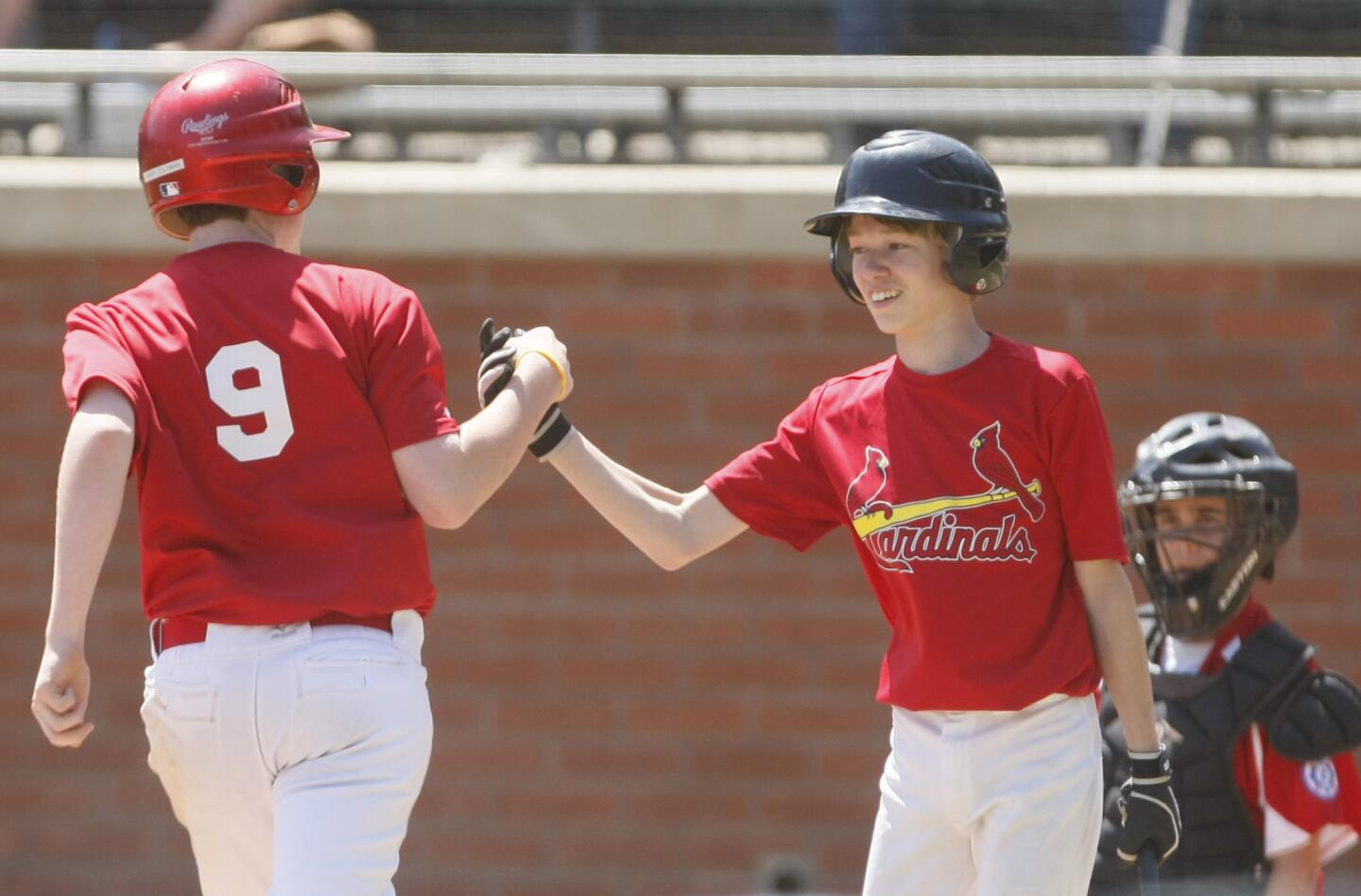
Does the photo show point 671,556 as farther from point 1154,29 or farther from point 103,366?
point 1154,29

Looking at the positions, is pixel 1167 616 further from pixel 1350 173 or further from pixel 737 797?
pixel 1350 173

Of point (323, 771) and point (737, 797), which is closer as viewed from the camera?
point (323, 771)

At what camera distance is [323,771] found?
9.78 feet

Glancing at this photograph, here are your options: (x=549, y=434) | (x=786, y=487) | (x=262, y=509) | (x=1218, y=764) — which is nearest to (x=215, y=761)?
(x=262, y=509)

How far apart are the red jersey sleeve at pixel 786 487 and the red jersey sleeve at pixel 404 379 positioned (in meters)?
0.73

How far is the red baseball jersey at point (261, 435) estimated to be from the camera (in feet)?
9.92

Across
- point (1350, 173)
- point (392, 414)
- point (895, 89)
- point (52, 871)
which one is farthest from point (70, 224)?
point (1350, 173)

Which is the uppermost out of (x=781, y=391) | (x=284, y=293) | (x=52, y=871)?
(x=284, y=293)

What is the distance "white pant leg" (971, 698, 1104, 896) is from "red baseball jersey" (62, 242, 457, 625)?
111 cm

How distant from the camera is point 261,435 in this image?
303cm

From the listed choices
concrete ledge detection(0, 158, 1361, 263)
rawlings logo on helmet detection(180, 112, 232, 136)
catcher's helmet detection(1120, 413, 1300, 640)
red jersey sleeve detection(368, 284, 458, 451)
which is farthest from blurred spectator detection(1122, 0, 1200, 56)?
rawlings logo on helmet detection(180, 112, 232, 136)

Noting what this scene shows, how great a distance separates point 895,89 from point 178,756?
4.22 meters

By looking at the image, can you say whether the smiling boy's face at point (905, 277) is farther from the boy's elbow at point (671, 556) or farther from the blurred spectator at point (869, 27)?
the blurred spectator at point (869, 27)

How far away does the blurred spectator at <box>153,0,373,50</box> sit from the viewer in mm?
6480
